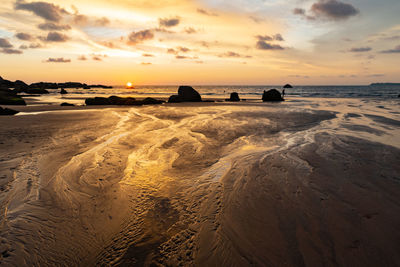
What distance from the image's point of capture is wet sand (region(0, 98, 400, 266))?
9.69ft

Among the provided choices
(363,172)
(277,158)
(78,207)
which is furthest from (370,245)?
(78,207)

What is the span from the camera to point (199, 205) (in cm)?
418

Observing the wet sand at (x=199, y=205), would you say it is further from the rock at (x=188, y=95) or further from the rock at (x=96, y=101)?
the rock at (x=188, y=95)

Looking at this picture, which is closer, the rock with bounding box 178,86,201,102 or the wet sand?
the wet sand

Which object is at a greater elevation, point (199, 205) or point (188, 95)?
point (188, 95)

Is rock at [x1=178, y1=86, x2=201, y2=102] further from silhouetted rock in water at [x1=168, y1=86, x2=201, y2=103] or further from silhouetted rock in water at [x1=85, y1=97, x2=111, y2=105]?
silhouetted rock in water at [x1=85, y1=97, x2=111, y2=105]

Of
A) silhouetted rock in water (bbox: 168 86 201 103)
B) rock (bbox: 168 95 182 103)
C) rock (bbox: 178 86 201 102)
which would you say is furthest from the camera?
rock (bbox: 178 86 201 102)

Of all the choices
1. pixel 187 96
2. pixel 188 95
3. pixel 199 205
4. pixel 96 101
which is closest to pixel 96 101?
pixel 96 101

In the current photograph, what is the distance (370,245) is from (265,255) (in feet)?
5.57

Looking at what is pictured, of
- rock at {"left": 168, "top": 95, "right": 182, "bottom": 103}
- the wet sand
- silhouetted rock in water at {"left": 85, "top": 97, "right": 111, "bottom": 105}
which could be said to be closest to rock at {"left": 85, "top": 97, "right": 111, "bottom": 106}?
silhouetted rock in water at {"left": 85, "top": 97, "right": 111, "bottom": 105}

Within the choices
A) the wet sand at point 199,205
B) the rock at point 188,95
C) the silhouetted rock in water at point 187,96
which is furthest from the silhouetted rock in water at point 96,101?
the wet sand at point 199,205

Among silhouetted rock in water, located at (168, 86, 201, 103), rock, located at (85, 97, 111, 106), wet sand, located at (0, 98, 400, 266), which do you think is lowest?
wet sand, located at (0, 98, 400, 266)

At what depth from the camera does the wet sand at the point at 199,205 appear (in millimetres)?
2953

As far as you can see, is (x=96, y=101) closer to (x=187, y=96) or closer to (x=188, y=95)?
(x=187, y=96)
